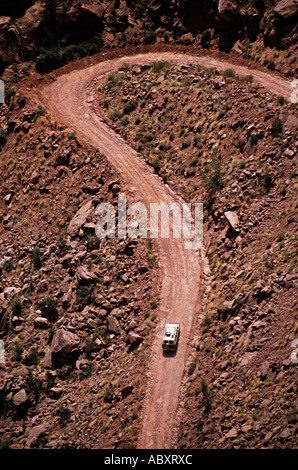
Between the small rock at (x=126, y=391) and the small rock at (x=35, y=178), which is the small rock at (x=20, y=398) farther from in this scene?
the small rock at (x=35, y=178)

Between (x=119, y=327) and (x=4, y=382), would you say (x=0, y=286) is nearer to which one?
(x=4, y=382)

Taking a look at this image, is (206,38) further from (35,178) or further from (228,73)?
(35,178)

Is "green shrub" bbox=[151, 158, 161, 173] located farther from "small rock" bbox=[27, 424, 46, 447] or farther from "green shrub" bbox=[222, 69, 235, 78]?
"small rock" bbox=[27, 424, 46, 447]

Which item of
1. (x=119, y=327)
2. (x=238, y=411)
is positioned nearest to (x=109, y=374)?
(x=119, y=327)

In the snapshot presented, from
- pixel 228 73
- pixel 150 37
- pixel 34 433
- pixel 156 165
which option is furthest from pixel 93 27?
pixel 34 433

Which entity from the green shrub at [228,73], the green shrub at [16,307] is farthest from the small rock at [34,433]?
the green shrub at [228,73]
